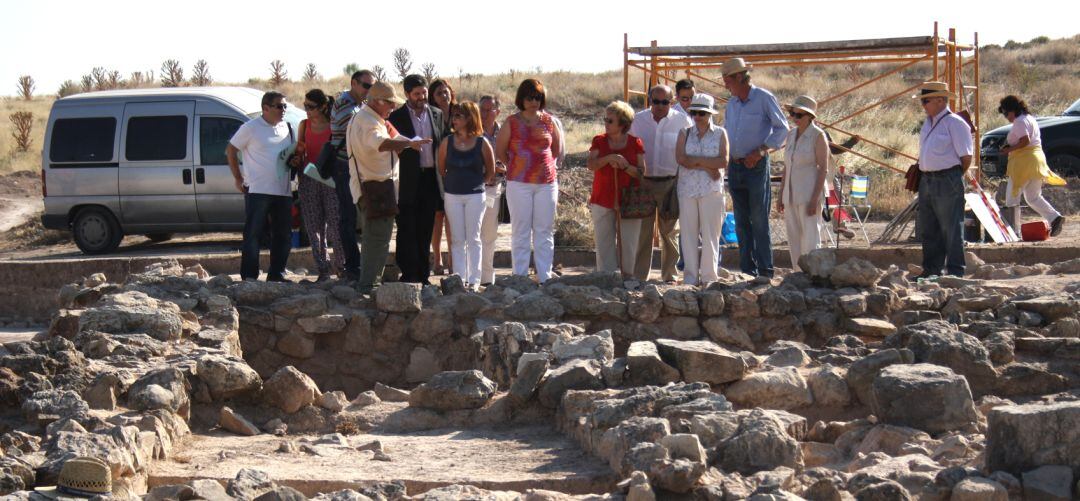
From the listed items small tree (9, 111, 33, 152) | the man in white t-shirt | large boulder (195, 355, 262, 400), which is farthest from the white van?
small tree (9, 111, 33, 152)

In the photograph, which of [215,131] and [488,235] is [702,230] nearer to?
[488,235]

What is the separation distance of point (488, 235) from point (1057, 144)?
11620 mm

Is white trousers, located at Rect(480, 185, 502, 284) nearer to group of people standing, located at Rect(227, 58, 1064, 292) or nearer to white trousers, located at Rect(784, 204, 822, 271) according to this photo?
group of people standing, located at Rect(227, 58, 1064, 292)

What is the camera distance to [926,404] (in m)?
6.58

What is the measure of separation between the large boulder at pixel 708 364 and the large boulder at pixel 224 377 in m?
2.45

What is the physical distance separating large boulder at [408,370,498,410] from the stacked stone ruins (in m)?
0.01

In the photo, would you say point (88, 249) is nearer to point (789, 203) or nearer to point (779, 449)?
point (789, 203)

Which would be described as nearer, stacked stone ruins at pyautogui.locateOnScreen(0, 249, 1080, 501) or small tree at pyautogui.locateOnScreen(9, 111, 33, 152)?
stacked stone ruins at pyautogui.locateOnScreen(0, 249, 1080, 501)

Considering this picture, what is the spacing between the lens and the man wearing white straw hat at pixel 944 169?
9.98 metres

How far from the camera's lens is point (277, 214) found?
10.0m

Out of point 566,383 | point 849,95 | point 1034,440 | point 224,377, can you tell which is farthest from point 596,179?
point 849,95

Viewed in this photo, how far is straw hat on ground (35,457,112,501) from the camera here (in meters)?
5.22

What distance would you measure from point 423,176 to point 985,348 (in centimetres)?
430

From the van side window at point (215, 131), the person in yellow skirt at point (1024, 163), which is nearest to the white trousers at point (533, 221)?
the van side window at point (215, 131)
